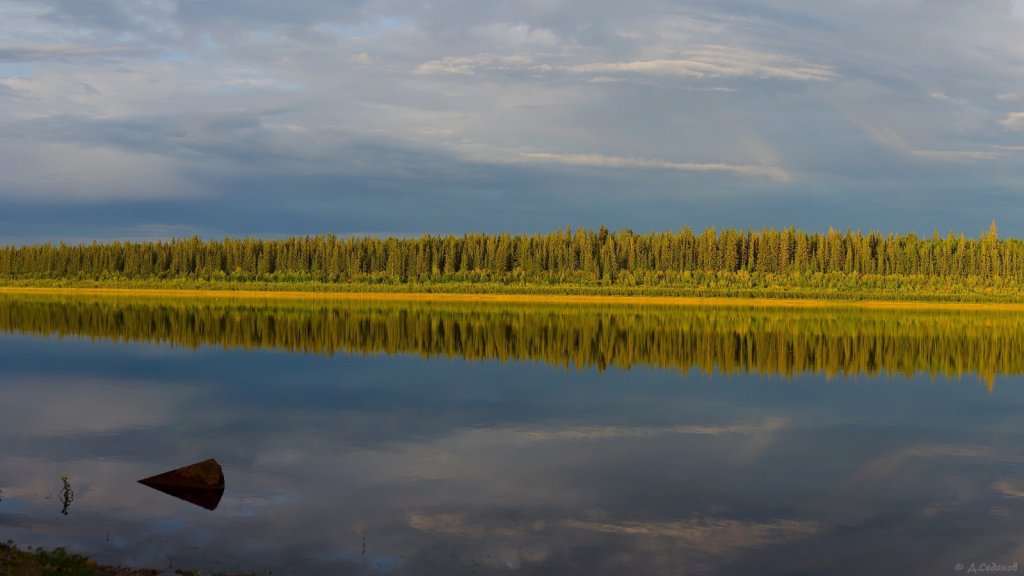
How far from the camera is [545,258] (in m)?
165

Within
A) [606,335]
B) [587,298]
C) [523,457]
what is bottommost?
[587,298]

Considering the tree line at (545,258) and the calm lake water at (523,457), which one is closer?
the calm lake water at (523,457)

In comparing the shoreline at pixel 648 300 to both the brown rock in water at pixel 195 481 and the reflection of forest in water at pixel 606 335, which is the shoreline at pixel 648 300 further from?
the brown rock in water at pixel 195 481

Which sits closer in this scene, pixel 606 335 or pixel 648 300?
pixel 606 335

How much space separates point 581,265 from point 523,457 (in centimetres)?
14076

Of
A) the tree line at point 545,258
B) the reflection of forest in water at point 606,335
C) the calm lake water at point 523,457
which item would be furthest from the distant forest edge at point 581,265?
the calm lake water at point 523,457

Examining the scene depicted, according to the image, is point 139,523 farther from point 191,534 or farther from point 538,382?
point 538,382

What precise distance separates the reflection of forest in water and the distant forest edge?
53184 mm

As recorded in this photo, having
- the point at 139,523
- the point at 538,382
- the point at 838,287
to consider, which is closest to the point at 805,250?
the point at 838,287

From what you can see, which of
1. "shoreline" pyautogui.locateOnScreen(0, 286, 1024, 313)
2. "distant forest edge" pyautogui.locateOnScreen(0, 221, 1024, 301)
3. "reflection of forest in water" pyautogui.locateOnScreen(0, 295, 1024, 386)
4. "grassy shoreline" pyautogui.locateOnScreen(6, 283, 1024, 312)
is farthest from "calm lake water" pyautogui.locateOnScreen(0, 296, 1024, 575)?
"distant forest edge" pyautogui.locateOnScreen(0, 221, 1024, 301)

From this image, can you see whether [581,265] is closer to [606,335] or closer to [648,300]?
[648,300]

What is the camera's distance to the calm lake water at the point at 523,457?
15352mm

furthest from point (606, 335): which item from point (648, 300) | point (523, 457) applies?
point (648, 300)

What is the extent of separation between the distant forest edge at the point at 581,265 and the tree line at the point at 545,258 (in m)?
0.23
